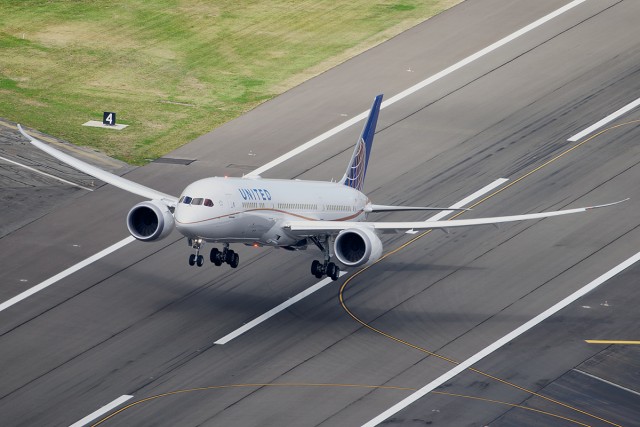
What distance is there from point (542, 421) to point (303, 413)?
1290 centimetres

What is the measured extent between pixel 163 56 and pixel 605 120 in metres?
40.1

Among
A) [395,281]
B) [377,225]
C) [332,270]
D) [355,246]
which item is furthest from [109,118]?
[355,246]

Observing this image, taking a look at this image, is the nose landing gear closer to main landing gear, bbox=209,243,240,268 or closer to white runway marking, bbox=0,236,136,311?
main landing gear, bbox=209,243,240,268

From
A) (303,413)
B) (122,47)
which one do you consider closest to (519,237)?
(303,413)

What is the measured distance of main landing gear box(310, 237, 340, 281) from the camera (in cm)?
9269

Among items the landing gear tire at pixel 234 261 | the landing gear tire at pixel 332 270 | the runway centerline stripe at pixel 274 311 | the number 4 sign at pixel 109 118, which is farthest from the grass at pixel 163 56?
the landing gear tire at pixel 332 270

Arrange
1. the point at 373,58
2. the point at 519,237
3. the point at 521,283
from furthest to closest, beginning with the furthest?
1. the point at 373,58
2. the point at 519,237
3. the point at 521,283

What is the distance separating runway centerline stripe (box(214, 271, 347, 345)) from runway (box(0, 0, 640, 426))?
39cm

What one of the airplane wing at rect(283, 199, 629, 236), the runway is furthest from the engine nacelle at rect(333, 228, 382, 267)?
the runway

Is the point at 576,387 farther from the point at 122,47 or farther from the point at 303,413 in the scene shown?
the point at 122,47

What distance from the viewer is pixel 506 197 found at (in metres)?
107

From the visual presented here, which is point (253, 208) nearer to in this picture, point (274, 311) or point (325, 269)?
point (325, 269)

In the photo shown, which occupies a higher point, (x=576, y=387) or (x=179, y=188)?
(x=179, y=188)

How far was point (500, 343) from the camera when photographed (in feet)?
291
